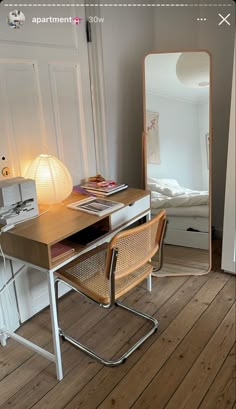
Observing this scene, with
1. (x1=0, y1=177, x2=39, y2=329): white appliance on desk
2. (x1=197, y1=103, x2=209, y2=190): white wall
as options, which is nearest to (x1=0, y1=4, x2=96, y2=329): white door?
(x1=0, y1=177, x2=39, y2=329): white appliance on desk

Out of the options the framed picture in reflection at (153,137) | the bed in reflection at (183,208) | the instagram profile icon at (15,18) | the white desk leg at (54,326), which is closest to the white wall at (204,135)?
the bed in reflection at (183,208)

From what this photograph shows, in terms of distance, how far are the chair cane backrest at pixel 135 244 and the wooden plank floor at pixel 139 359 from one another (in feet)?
1.65

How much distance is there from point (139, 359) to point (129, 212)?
0.78 m

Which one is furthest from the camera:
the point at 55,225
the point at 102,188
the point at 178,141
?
the point at 178,141

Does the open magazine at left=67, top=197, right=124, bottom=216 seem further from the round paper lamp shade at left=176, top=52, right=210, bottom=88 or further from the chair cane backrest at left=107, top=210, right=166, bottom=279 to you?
the round paper lamp shade at left=176, top=52, right=210, bottom=88

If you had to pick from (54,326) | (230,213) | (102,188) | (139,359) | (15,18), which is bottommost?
(139,359)

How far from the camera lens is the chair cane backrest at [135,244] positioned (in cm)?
144

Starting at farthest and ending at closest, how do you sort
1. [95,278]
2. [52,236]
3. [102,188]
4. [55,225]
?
1. [102,188]
2. [95,278]
3. [55,225]
4. [52,236]

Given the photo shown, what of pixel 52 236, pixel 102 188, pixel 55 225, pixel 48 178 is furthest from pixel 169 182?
pixel 52 236

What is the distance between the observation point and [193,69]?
2.26 m

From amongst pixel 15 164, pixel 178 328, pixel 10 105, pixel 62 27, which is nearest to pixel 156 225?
pixel 178 328

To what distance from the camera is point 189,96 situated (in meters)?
2.32

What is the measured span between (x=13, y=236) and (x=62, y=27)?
4.16 ft

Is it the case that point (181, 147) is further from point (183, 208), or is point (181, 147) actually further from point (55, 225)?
point (55, 225)
